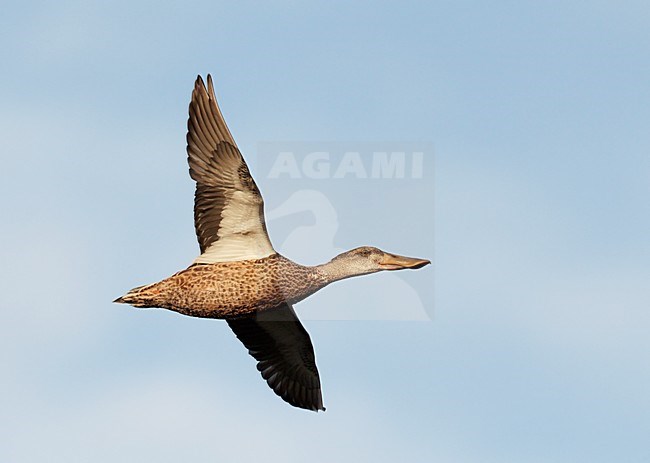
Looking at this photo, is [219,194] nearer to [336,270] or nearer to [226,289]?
[226,289]

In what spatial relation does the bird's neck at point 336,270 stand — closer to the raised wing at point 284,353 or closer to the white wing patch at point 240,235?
the white wing patch at point 240,235

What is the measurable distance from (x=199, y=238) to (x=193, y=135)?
1.35 m

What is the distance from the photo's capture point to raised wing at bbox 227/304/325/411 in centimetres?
1920

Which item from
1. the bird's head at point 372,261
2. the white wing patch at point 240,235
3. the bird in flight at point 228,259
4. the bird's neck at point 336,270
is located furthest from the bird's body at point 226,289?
the bird's head at point 372,261

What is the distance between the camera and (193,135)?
17.8m

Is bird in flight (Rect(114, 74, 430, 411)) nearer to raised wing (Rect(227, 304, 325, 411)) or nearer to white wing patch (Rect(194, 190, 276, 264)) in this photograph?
white wing patch (Rect(194, 190, 276, 264))

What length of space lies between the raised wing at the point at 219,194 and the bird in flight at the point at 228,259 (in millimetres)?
13

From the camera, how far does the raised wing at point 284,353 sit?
19.2 m

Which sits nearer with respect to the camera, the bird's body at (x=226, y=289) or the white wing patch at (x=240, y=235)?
the bird's body at (x=226, y=289)

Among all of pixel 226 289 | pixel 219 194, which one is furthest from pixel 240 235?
pixel 226 289

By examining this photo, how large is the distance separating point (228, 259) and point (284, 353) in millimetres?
2594

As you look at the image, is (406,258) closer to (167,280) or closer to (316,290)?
(316,290)

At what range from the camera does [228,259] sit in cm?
1777

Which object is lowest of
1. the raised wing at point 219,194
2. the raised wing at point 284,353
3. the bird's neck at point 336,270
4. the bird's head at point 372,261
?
the raised wing at point 284,353
